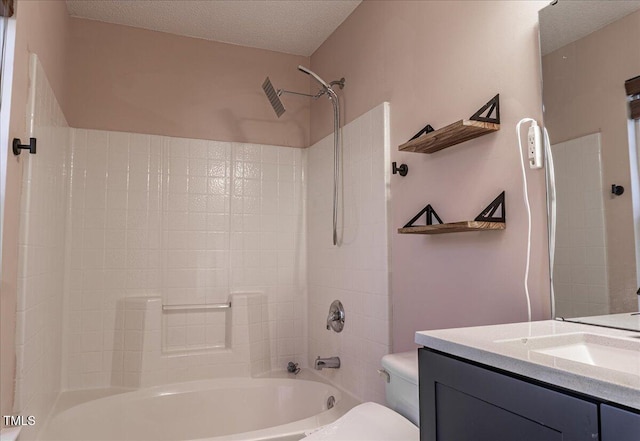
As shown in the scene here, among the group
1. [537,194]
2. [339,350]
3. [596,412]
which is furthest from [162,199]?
[596,412]

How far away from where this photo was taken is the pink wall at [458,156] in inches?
56.0

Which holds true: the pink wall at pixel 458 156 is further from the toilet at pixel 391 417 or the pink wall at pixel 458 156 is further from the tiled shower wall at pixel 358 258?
the toilet at pixel 391 417

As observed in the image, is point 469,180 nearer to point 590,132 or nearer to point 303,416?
point 590,132

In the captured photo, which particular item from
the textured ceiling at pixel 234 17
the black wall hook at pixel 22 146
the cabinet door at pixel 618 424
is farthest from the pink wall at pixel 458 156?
Answer: the black wall hook at pixel 22 146

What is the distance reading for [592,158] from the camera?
1229 mm

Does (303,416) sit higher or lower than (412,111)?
lower

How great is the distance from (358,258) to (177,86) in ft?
5.51

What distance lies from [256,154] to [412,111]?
1.37 m

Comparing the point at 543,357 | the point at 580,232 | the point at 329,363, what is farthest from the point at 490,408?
the point at 329,363

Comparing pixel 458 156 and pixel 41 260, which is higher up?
pixel 458 156

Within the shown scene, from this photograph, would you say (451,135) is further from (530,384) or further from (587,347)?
(530,384)

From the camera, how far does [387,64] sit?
2209 millimetres

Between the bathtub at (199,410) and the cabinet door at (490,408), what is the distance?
1216 mm

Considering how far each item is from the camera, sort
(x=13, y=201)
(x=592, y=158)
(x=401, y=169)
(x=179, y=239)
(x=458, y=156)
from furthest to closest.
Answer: (x=179, y=239)
(x=401, y=169)
(x=458, y=156)
(x=13, y=201)
(x=592, y=158)
